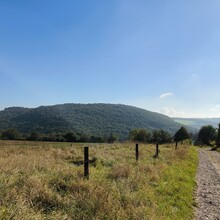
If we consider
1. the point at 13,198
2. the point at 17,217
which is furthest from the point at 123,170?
the point at 17,217

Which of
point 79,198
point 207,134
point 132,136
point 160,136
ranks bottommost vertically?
point 79,198

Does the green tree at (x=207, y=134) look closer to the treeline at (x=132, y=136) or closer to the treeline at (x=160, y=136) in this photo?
the treeline at (x=132, y=136)

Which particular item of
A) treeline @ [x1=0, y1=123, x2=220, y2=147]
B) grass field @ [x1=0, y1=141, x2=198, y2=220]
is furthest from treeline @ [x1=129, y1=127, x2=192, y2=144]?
grass field @ [x1=0, y1=141, x2=198, y2=220]

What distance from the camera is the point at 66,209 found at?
247 inches

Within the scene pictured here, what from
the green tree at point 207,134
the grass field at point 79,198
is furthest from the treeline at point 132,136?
the grass field at point 79,198

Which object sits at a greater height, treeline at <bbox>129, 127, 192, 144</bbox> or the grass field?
treeline at <bbox>129, 127, 192, 144</bbox>

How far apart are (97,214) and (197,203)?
441 cm

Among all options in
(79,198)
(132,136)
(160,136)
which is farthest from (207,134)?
(79,198)

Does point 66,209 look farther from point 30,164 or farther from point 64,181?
point 30,164

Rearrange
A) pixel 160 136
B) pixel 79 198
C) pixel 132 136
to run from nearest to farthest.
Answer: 1. pixel 79 198
2. pixel 132 136
3. pixel 160 136

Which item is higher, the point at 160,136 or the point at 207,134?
the point at 207,134

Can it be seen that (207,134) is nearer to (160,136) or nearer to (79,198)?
(160,136)

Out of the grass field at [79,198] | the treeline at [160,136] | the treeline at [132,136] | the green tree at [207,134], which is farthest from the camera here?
the green tree at [207,134]

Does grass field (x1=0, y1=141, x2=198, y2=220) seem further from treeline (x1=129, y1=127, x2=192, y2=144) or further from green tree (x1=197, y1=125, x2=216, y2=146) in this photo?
green tree (x1=197, y1=125, x2=216, y2=146)
